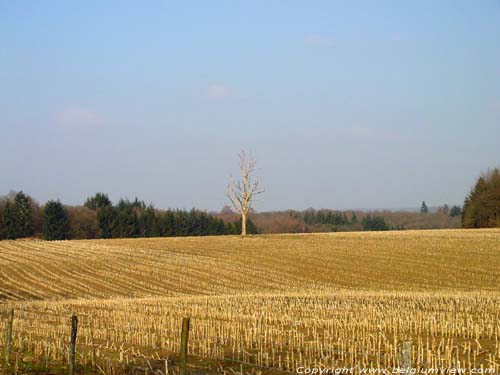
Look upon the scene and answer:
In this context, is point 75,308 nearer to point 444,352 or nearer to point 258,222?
point 444,352

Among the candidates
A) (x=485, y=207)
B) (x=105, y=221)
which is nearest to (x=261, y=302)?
(x=485, y=207)

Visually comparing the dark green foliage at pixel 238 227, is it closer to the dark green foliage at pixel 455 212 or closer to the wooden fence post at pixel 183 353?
the dark green foliage at pixel 455 212

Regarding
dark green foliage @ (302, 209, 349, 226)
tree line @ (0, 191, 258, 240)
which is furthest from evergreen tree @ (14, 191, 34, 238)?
dark green foliage @ (302, 209, 349, 226)

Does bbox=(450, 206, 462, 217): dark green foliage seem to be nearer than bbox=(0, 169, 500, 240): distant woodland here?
No

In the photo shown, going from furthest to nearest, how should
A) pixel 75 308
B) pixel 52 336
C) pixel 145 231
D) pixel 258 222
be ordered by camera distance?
pixel 258 222
pixel 145 231
pixel 75 308
pixel 52 336

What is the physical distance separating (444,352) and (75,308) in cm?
1684

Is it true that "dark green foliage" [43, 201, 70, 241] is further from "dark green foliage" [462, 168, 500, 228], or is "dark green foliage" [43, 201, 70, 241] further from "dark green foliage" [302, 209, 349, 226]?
"dark green foliage" [302, 209, 349, 226]

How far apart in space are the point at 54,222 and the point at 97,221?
7.39 meters

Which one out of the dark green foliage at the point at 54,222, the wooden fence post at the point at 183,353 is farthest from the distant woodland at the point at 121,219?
the wooden fence post at the point at 183,353

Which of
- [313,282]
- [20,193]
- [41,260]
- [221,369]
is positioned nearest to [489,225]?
[313,282]

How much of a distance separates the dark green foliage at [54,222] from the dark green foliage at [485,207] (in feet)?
198

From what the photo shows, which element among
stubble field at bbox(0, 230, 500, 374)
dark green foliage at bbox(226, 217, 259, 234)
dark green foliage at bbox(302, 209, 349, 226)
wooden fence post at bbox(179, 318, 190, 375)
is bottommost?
stubble field at bbox(0, 230, 500, 374)

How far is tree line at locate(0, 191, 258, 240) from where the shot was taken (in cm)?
9700

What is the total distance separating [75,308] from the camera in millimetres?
25953
